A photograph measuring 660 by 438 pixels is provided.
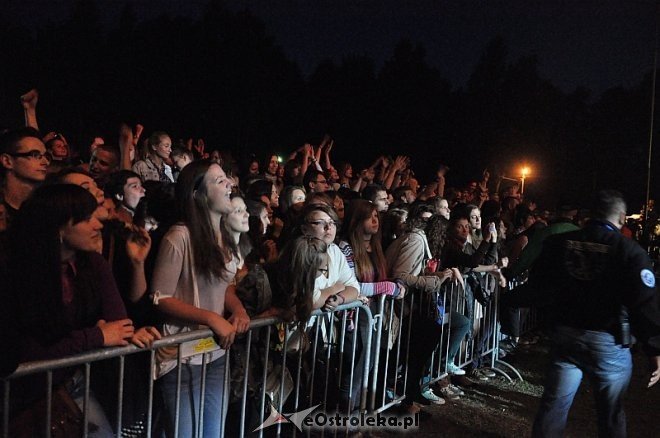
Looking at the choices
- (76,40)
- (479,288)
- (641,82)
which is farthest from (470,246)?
(641,82)

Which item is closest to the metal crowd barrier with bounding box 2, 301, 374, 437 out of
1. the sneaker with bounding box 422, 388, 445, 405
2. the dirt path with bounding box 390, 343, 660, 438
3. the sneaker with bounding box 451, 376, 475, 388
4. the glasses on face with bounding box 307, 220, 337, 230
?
the glasses on face with bounding box 307, 220, 337, 230

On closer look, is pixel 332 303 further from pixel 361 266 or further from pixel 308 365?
pixel 361 266

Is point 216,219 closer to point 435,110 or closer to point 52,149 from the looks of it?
point 52,149

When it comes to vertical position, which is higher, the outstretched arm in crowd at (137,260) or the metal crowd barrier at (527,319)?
the outstretched arm in crowd at (137,260)

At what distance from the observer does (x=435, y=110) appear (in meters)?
31.6

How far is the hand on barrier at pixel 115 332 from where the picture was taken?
282 centimetres

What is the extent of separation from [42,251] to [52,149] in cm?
505

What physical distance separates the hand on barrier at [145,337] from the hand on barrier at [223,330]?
12.6 inches

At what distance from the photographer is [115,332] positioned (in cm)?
285

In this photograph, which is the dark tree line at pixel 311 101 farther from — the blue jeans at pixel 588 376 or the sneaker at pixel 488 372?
the blue jeans at pixel 588 376

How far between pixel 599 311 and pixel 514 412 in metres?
2.25

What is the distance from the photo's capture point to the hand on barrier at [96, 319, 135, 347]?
282cm

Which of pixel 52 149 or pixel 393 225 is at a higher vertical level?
pixel 52 149

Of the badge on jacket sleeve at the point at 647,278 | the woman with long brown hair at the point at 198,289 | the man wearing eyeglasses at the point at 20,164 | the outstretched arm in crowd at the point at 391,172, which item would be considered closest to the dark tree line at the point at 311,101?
the outstretched arm in crowd at the point at 391,172
